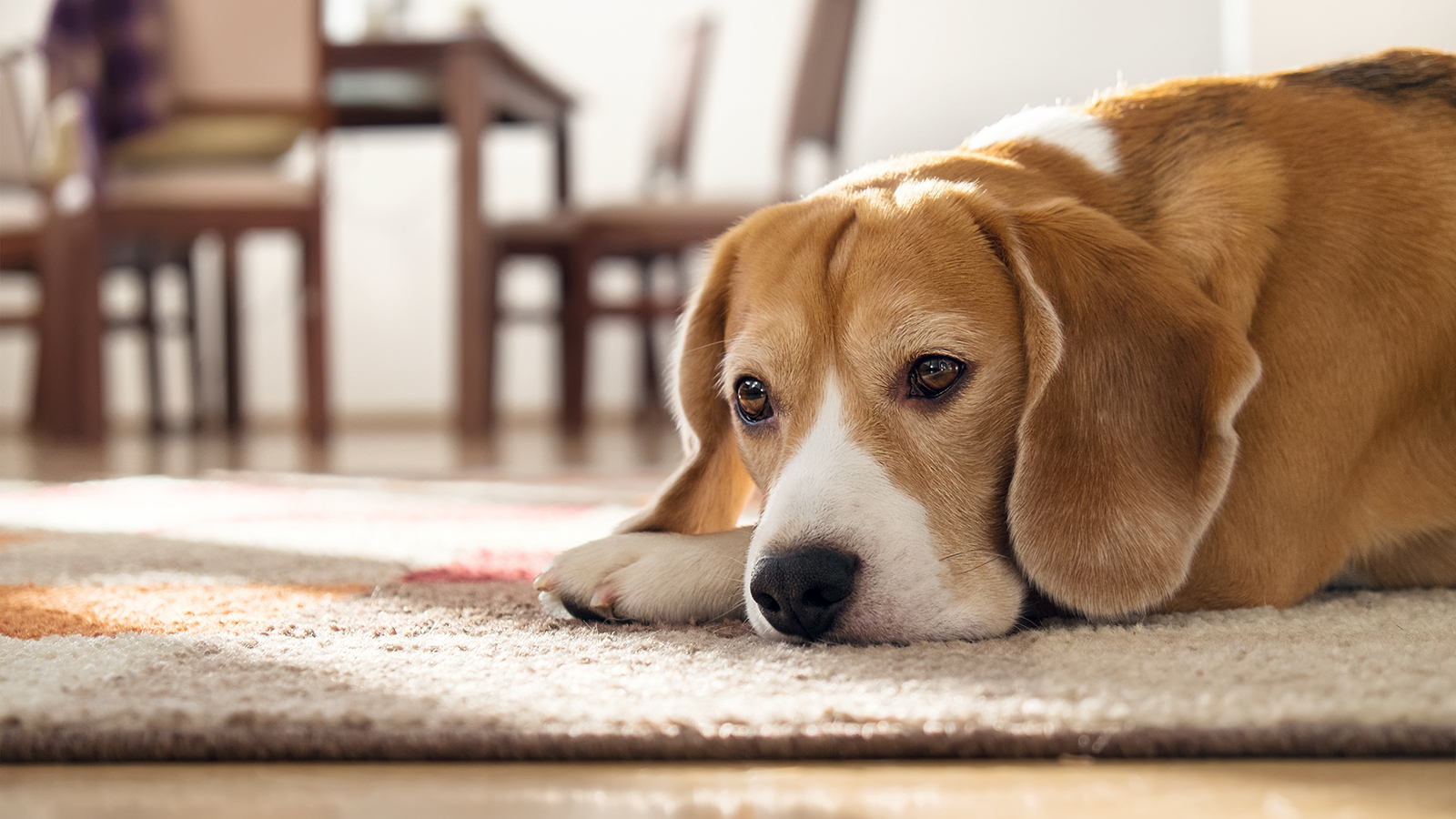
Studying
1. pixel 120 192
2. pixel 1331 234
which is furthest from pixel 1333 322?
pixel 120 192

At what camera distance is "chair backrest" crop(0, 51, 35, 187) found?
24.7ft

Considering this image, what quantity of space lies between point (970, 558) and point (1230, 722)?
458mm

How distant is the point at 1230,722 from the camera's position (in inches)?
36.4

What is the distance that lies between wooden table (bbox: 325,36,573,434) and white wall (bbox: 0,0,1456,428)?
3.25 metres

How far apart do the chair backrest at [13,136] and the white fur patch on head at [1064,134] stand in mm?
7397

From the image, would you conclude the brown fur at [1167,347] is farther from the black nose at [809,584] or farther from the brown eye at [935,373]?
the black nose at [809,584]

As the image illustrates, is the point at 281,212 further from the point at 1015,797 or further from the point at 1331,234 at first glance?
the point at 1015,797

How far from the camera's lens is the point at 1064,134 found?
1737 mm

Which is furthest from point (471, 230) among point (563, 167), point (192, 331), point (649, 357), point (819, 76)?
point (192, 331)

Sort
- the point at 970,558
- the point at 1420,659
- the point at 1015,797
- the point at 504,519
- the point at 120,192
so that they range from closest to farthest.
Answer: the point at 1015,797, the point at 1420,659, the point at 970,558, the point at 504,519, the point at 120,192

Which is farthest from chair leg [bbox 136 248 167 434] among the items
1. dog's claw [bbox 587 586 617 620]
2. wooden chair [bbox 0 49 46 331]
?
dog's claw [bbox 587 586 617 620]

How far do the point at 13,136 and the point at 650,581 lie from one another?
7.71m

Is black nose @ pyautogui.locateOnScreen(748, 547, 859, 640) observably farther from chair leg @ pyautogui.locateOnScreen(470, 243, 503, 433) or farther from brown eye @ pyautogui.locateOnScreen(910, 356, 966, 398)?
chair leg @ pyautogui.locateOnScreen(470, 243, 503, 433)

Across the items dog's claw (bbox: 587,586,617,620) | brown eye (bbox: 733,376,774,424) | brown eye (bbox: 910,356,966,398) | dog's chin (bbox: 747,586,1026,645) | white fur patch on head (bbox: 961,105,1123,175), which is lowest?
dog's claw (bbox: 587,586,617,620)
